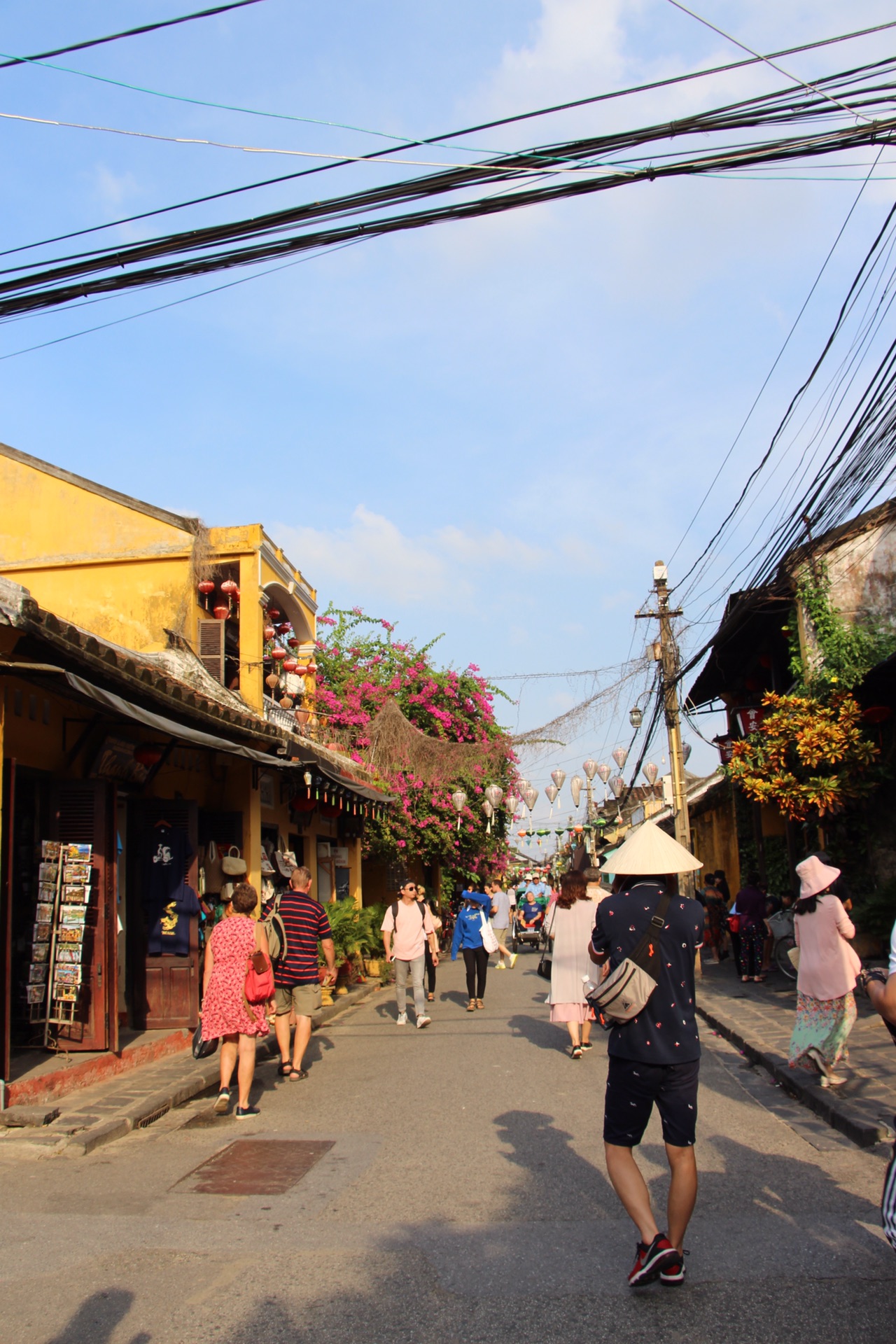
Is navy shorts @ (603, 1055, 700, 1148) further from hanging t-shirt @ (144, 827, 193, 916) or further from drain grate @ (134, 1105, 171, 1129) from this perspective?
hanging t-shirt @ (144, 827, 193, 916)

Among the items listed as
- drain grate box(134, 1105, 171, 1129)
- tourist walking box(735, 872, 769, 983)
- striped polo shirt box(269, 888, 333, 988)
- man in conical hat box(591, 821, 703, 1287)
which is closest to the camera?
man in conical hat box(591, 821, 703, 1287)

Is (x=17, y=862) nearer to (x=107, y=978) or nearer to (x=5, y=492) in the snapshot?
(x=107, y=978)

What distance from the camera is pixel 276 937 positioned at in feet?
28.7

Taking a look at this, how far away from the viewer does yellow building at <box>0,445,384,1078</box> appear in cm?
877

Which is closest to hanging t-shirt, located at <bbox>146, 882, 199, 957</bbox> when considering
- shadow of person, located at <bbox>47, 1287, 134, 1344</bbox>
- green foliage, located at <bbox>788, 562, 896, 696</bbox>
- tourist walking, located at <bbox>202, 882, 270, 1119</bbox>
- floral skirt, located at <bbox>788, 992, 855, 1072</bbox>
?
tourist walking, located at <bbox>202, 882, 270, 1119</bbox>

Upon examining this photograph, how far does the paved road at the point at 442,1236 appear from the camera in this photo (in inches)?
157

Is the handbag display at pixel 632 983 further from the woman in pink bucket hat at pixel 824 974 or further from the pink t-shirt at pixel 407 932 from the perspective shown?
the pink t-shirt at pixel 407 932

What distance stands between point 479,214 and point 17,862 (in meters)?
6.78

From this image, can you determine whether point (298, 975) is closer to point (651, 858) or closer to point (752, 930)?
point (651, 858)

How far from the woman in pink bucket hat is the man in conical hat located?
3.76 m

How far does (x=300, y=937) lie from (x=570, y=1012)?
108 inches

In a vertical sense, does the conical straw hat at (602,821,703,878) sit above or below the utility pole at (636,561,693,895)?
below

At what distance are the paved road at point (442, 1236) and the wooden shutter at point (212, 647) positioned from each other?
826 centimetres

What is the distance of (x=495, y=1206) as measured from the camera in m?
5.46
